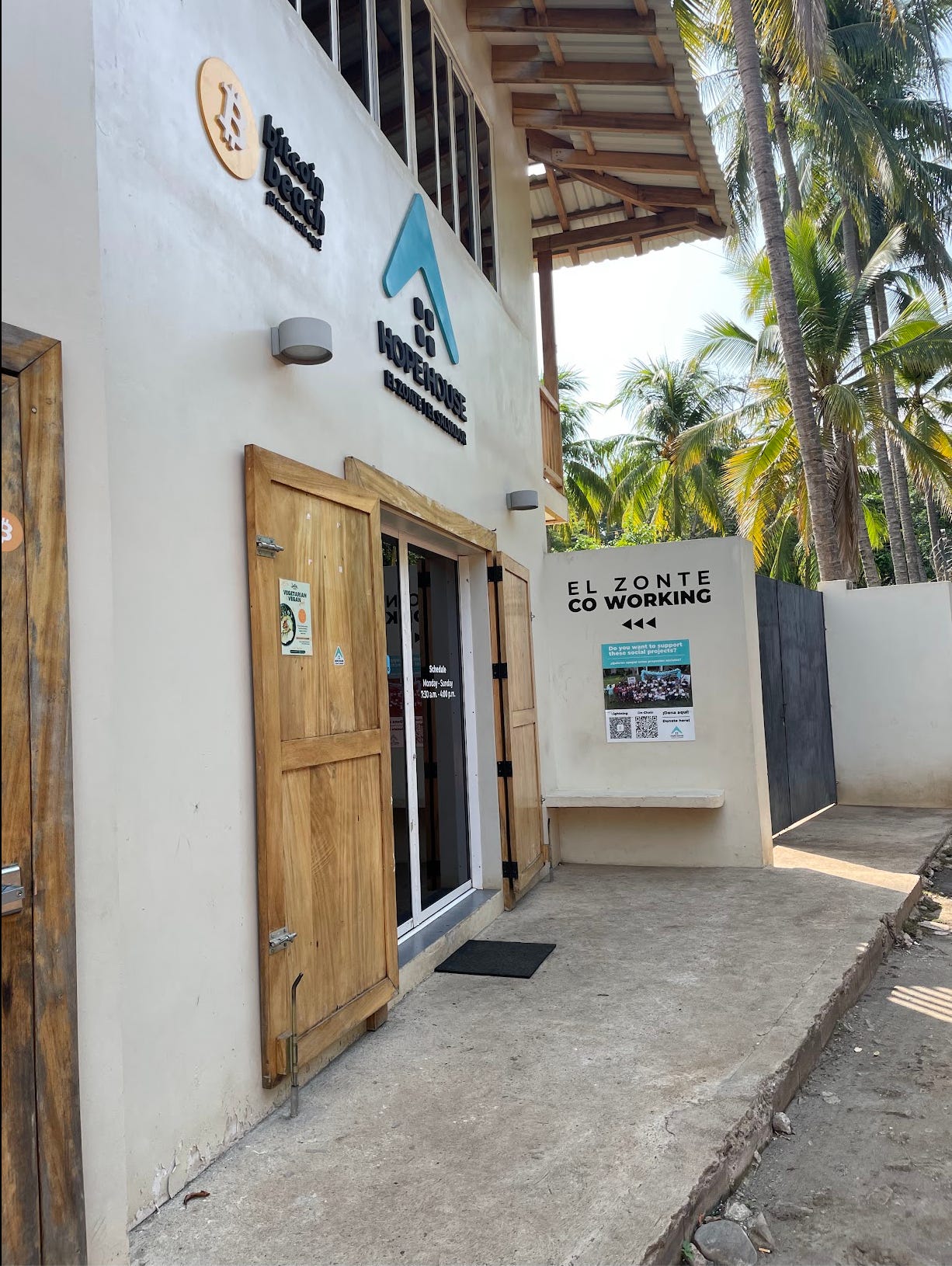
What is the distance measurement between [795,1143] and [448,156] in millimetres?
6174

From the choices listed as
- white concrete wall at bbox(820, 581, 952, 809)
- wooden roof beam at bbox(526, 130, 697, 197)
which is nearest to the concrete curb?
white concrete wall at bbox(820, 581, 952, 809)

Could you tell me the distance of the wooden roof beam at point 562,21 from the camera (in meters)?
6.58

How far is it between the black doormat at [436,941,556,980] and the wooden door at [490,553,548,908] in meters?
0.85

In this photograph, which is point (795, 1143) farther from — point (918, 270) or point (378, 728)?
point (918, 270)

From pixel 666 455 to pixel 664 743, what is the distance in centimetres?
1858

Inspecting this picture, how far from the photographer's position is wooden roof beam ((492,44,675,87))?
708cm

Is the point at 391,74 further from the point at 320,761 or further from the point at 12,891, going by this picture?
the point at 12,891

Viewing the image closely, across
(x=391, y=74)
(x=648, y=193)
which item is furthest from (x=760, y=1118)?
(x=648, y=193)

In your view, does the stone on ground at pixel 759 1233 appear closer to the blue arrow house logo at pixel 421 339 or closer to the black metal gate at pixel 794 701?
the blue arrow house logo at pixel 421 339

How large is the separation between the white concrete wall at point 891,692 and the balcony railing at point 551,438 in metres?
3.43

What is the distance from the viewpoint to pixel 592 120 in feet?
25.8

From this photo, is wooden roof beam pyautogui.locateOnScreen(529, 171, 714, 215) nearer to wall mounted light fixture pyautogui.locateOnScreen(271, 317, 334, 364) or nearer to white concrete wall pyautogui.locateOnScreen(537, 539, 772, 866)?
white concrete wall pyautogui.locateOnScreen(537, 539, 772, 866)

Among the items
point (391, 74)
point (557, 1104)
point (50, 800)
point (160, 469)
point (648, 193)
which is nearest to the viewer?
point (50, 800)

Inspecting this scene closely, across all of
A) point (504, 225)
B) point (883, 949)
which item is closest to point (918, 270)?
point (504, 225)
